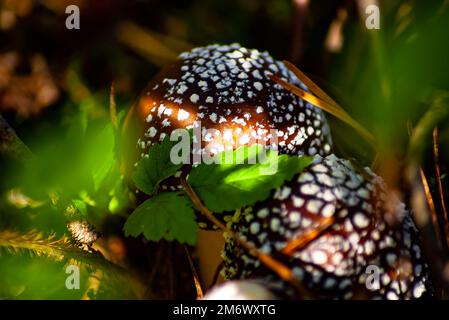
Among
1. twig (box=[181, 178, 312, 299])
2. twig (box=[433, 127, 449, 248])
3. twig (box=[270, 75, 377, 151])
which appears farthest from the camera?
twig (box=[270, 75, 377, 151])

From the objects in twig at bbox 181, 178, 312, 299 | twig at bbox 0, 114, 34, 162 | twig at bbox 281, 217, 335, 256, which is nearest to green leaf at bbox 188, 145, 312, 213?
twig at bbox 181, 178, 312, 299

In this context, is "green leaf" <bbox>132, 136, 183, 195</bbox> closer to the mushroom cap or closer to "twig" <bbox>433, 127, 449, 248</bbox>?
the mushroom cap

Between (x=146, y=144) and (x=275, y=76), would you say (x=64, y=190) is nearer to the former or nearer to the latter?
(x=146, y=144)

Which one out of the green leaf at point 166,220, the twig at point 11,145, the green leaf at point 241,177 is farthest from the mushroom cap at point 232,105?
the twig at point 11,145

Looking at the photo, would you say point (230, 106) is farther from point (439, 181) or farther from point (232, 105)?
point (439, 181)
